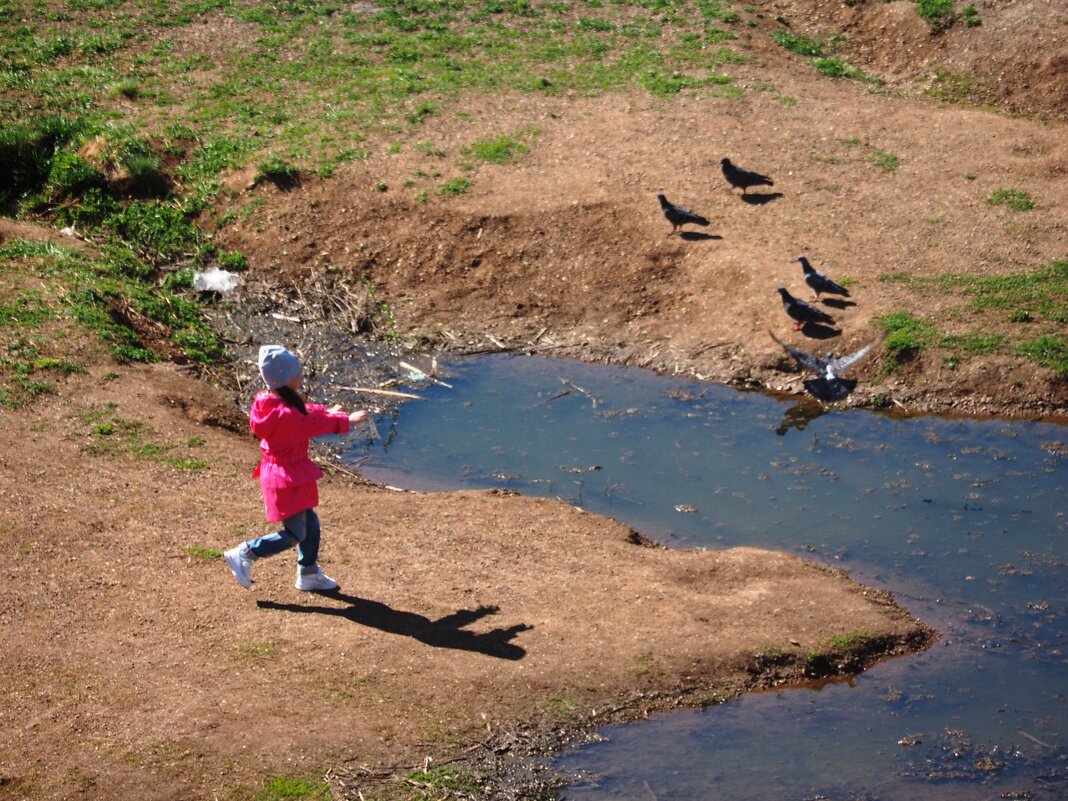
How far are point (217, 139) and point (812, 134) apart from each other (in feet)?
25.5

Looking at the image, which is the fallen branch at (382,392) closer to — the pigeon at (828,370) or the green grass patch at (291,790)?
the pigeon at (828,370)

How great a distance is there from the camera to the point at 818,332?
13.3 meters

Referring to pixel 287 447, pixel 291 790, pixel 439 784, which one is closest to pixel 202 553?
pixel 287 447

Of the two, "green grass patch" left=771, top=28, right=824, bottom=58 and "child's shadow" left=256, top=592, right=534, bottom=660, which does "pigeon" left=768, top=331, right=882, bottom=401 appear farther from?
"green grass patch" left=771, top=28, right=824, bottom=58

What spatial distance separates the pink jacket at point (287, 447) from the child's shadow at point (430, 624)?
831 millimetres

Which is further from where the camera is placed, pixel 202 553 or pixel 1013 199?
pixel 1013 199

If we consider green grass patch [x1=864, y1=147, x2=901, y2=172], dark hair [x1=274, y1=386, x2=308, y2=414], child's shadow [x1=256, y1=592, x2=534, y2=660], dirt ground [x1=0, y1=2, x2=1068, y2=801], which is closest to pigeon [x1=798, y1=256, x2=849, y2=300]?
dirt ground [x1=0, y1=2, x2=1068, y2=801]

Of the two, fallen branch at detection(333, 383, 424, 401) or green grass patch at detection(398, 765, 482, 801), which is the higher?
fallen branch at detection(333, 383, 424, 401)

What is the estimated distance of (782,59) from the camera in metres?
18.9

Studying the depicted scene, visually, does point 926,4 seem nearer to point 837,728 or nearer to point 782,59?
point 782,59

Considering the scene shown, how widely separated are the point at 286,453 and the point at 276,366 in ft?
2.11

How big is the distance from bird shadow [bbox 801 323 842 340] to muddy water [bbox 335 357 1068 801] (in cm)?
91

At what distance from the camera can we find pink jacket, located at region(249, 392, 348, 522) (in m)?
8.35

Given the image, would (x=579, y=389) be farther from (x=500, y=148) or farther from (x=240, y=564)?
(x=240, y=564)
